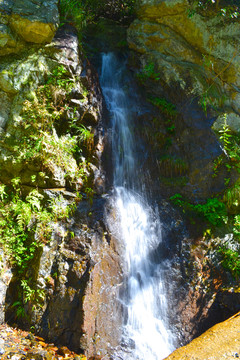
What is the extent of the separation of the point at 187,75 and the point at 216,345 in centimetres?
615

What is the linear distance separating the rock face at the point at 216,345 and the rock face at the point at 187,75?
121 inches

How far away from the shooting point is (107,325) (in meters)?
4.31

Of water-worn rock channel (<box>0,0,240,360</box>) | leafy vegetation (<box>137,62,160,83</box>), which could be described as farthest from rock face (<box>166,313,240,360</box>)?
leafy vegetation (<box>137,62,160,83</box>)

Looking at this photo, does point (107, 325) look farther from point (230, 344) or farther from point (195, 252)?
point (195, 252)

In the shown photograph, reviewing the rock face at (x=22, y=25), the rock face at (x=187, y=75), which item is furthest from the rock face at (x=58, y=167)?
the rock face at (x=187, y=75)

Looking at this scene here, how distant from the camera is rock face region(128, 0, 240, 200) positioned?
6.83 m

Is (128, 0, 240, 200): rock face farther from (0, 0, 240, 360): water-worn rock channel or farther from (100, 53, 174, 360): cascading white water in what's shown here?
(100, 53, 174, 360): cascading white water

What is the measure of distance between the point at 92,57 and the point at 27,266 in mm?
6049

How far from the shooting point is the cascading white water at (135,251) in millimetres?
4418

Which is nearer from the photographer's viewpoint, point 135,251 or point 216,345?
point 216,345

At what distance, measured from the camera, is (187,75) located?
7602mm

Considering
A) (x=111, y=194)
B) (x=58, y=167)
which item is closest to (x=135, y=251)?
(x=111, y=194)

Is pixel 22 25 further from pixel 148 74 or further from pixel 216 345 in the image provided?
pixel 216 345

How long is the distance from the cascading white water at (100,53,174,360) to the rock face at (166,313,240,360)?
1.30 ft
